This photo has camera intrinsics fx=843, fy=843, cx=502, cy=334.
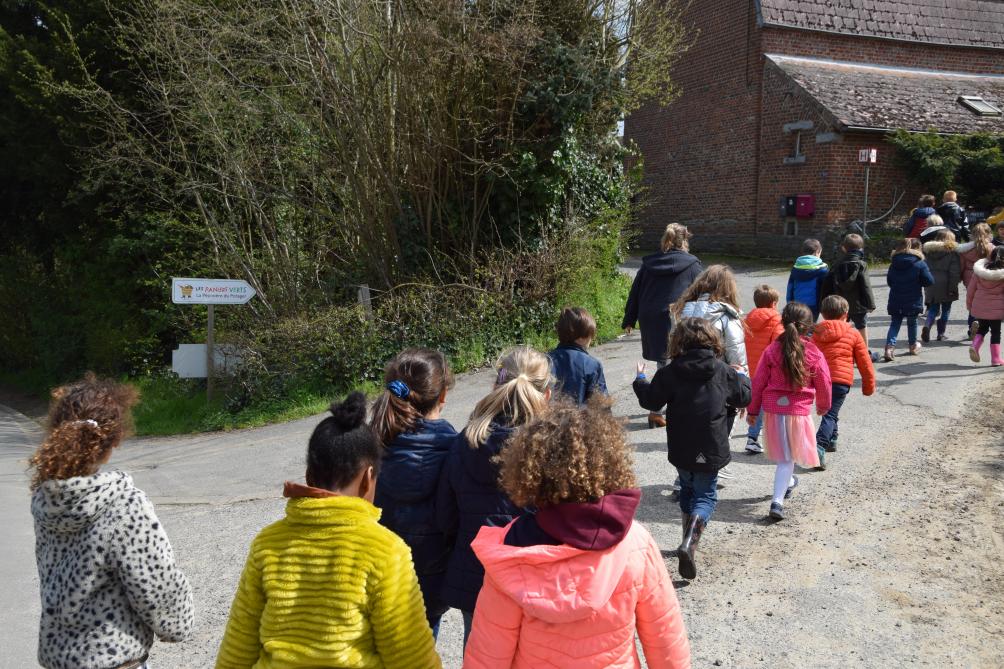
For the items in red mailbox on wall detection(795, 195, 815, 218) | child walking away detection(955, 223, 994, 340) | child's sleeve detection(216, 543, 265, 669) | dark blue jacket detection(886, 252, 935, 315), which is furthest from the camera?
red mailbox on wall detection(795, 195, 815, 218)

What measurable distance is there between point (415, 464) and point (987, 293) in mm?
8999

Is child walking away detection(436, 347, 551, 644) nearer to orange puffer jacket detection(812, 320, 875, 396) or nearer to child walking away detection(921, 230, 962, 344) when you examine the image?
orange puffer jacket detection(812, 320, 875, 396)

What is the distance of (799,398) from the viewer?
5.98 metres

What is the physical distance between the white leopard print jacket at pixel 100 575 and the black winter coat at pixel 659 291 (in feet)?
Result: 19.1

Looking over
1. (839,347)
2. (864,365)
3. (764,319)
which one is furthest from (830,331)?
(764,319)

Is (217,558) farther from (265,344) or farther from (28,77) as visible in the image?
(28,77)

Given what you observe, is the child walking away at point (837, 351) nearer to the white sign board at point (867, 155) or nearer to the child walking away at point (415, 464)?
the child walking away at point (415, 464)

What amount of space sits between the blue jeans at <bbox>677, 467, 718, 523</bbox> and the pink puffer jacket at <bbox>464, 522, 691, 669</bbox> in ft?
8.20

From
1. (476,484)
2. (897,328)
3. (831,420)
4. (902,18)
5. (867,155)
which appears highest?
(902,18)

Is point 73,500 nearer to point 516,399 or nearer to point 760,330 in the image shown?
point 516,399

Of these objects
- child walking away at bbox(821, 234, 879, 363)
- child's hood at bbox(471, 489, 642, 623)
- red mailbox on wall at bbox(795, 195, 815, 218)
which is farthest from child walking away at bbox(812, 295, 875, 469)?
red mailbox on wall at bbox(795, 195, 815, 218)

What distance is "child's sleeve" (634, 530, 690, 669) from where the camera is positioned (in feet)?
8.32

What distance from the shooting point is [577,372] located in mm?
4977

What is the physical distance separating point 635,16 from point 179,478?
30.0 ft
